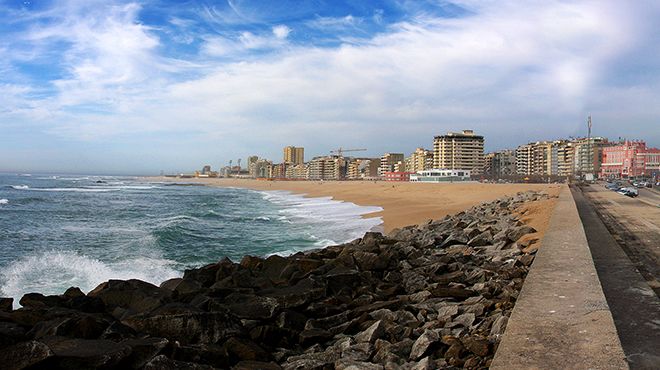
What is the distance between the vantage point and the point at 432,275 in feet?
24.2

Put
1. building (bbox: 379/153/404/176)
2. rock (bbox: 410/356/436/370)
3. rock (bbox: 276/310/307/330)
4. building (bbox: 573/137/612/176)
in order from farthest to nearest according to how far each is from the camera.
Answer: building (bbox: 379/153/404/176), building (bbox: 573/137/612/176), rock (bbox: 276/310/307/330), rock (bbox: 410/356/436/370)

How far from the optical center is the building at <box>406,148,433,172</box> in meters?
138

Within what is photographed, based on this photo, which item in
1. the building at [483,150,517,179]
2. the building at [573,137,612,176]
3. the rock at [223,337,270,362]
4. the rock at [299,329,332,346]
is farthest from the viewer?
the building at [483,150,517,179]

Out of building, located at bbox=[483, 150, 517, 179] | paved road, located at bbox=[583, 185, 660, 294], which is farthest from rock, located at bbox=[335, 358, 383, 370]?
building, located at bbox=[483, 150, 517, 179]

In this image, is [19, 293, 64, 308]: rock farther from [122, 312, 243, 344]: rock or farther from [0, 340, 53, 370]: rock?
[0, 340, 53, 370]: rock

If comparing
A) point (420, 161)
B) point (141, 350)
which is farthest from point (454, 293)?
point (420, 161)

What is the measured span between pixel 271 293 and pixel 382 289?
166 cm

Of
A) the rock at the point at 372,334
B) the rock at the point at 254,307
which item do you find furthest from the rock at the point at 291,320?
the rock at the point at 372,334

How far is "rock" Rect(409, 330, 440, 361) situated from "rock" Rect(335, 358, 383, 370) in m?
0.39

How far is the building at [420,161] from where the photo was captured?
138 m

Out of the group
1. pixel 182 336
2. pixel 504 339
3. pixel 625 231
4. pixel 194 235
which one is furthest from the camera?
pixel 194 235

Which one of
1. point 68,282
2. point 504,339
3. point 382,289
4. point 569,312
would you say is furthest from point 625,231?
point 68,282

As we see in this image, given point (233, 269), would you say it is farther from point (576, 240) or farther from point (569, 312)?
point (576, 240)

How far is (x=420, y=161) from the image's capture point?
5640 inches
